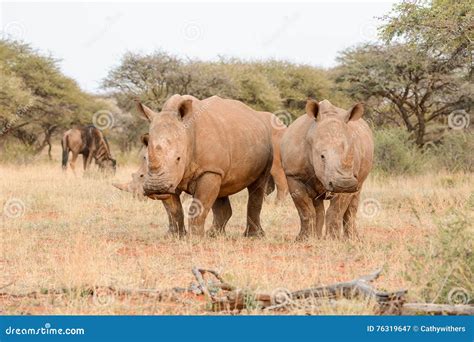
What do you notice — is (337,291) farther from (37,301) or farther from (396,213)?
(396,213)

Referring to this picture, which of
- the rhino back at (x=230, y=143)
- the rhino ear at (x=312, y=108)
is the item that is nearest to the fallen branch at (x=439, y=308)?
the rhino ear at (x=312, y=108)

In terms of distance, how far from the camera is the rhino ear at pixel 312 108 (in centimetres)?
1002

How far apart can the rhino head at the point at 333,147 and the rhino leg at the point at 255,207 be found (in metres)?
1.78

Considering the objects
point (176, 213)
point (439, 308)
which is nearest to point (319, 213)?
point (176, 213)

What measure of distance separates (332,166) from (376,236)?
2114 millimetres

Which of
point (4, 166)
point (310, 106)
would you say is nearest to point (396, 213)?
point (310, 106)

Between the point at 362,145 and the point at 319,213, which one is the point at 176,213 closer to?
the point at 319,213

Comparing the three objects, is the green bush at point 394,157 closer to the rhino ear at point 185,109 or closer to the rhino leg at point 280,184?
the rhino leg at point 280,184

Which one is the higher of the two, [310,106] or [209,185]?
[310,106]

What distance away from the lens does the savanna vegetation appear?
6871 millimetres

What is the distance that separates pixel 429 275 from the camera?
639 centimetres

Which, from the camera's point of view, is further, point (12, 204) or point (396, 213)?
point (12, 204)

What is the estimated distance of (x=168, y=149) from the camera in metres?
9.71

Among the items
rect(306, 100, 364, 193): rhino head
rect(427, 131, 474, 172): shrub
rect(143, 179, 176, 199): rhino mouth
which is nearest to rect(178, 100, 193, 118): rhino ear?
rect(143, 179, 176, 199): rhino mouth
